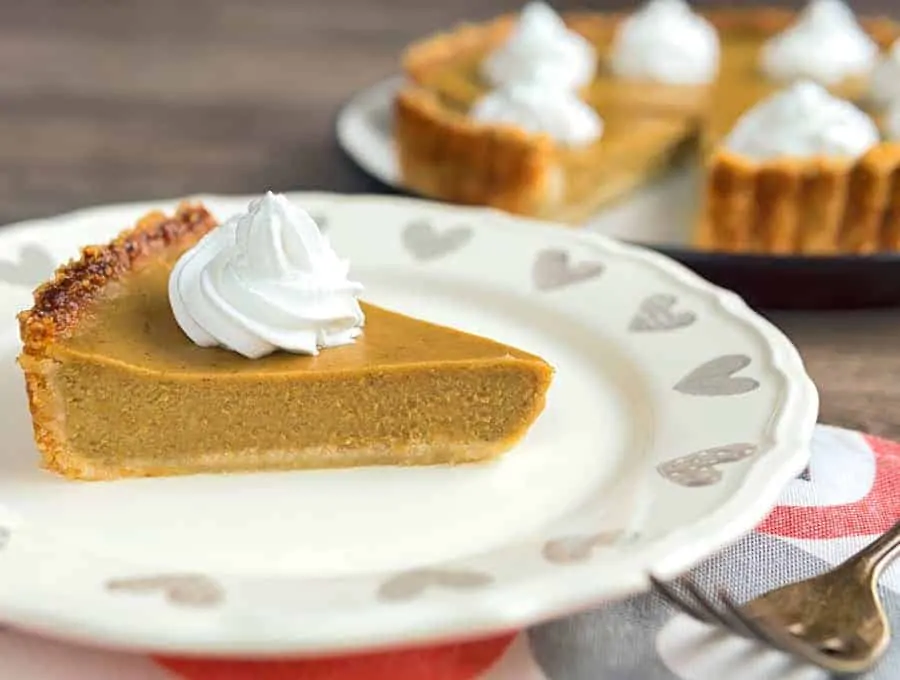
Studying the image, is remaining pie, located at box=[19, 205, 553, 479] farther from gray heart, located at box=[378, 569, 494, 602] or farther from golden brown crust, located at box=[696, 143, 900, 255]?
golden brown crust, located at box=[696, 143, 900, 255]

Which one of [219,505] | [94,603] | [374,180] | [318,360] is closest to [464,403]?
[318,360]

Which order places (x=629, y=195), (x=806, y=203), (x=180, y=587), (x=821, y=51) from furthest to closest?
(x=821, y=51)
(x=629, y=195)
(x=806, y=203)
(x=180, y=587)

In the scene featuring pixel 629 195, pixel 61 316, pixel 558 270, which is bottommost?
pixel 629 195

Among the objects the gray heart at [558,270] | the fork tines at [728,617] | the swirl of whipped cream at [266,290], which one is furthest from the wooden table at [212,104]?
the swirl of whipped cream at [266,290]

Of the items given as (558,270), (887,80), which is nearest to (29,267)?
(558,270)

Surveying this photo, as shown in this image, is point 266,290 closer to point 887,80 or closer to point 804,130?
point 804,130

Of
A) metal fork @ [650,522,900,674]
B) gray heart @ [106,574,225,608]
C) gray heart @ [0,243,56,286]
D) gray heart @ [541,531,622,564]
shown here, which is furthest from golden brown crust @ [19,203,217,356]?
metal fork @ [650,522,900,674]
